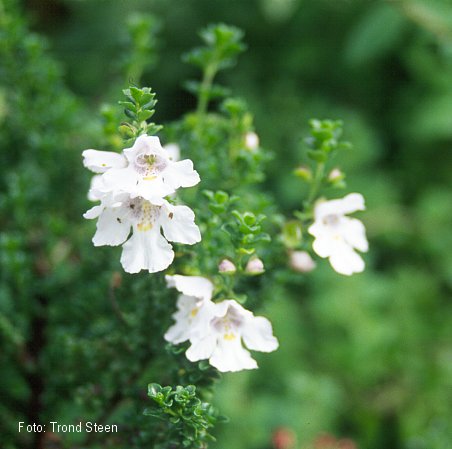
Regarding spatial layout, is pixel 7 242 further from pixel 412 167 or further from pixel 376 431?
pixel 412 167

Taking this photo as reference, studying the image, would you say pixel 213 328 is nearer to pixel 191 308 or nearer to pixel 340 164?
pixel 191 308

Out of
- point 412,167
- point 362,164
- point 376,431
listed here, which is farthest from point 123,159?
point 412,167

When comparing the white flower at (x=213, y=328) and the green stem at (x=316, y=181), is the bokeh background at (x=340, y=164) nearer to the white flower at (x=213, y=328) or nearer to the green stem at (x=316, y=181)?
the white flower at (x=213, y=328)

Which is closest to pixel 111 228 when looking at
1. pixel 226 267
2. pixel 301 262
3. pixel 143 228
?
pixel 143 228

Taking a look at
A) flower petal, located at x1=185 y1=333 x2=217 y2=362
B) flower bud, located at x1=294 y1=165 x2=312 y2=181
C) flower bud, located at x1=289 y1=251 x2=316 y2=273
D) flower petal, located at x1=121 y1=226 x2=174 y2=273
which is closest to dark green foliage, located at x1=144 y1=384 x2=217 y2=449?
flower petal, located at x1=185 y1=333 x2=217 y2=362

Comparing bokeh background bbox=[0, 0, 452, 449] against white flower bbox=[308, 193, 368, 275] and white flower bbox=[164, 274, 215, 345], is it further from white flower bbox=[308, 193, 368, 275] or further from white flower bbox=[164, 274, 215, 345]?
white flower bbox=[308, 193, 368, 275]

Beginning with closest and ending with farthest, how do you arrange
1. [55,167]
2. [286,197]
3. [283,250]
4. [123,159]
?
[123,159]
[283,250]
[55,167]
[286,197]
